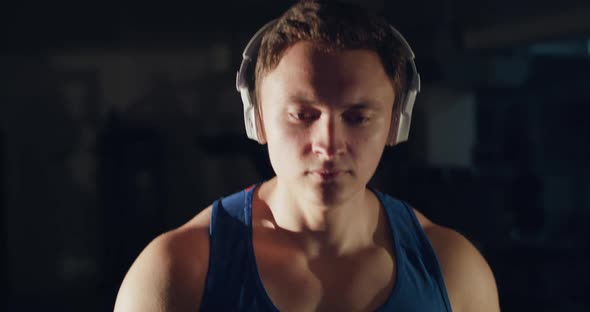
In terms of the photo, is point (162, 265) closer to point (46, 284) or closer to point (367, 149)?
point (367, 149)

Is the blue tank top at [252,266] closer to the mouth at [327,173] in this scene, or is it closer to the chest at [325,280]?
the chest at [325,280]

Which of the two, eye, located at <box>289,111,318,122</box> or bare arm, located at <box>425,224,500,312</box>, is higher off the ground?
eye, located at <box>289,111,318,122</box>

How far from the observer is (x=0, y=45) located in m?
1.46

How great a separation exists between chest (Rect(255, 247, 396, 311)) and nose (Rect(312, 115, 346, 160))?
26cm

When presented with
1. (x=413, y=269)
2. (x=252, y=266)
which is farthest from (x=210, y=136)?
(x=413, y=269)

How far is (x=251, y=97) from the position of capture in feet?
3.66

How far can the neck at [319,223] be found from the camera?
1.14 meters

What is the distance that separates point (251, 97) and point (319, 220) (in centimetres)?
30

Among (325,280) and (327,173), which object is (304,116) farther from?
(325,280)

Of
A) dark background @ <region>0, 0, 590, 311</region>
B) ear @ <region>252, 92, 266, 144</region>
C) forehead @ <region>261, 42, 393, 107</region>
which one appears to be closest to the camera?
forehead @ <region>261, 42, 393, 107</region>

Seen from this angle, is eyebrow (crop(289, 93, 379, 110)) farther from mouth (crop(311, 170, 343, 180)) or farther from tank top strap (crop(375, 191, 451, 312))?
tank top strap (crop(375, 191, 451, 312))

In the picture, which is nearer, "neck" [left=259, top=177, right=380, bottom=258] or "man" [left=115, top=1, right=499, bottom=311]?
"man" [left=115, top=1, right=499, bottom=311]

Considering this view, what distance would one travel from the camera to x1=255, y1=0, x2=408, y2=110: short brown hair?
1.01m

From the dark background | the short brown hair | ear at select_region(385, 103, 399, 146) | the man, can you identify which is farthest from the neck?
the dark background
